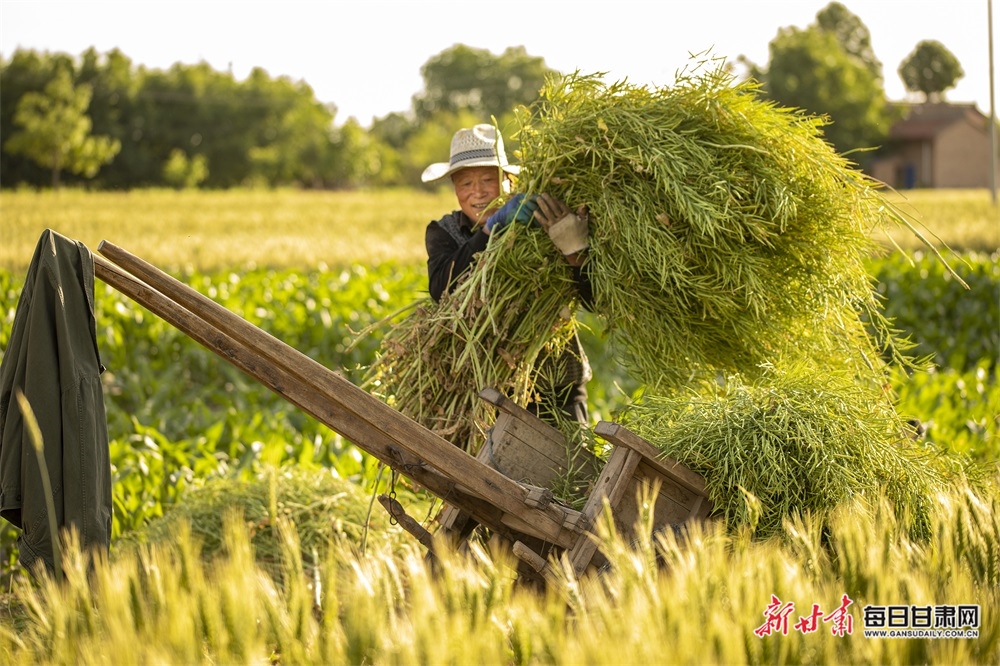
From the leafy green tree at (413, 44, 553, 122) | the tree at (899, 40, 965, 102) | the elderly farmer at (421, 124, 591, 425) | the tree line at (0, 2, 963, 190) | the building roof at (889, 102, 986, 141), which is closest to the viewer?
the elderly farmer at (421, 124, 591, 425)

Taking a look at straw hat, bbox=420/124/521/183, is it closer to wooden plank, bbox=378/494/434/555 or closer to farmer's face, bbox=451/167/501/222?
farmer's face, bbox=451/167/501/222

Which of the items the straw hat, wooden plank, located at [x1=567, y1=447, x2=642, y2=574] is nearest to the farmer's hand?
the straw hat

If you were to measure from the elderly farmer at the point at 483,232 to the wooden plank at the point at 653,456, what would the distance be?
0.62 meters

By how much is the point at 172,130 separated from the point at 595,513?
201 ft

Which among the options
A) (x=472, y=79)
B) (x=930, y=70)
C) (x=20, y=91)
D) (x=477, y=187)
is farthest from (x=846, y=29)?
(x=477, y=187)

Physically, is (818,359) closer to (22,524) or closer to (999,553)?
(999,553)

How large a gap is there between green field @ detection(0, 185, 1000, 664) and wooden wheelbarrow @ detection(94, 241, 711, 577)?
14 centimetres

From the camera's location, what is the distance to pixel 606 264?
303 centimetres

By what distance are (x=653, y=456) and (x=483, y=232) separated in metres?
0.97

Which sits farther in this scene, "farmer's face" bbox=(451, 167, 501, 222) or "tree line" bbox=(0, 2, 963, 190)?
"tree line" bbox=(0, 2, 963, 190)

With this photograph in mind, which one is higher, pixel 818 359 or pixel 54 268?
pixel 54 268

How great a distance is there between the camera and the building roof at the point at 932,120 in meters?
58.3

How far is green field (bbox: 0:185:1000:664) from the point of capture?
6.04ft

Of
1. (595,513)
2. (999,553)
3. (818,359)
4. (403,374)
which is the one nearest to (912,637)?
(999,553)
